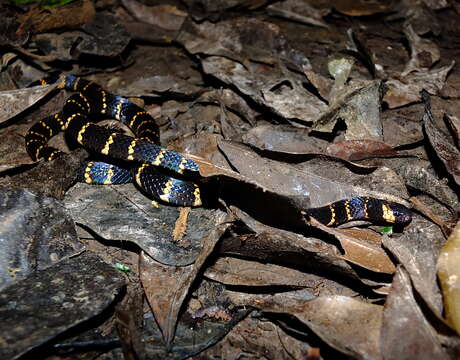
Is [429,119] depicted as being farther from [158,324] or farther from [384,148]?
[158,324]

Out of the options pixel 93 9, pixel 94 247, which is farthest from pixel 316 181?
pixel 93 9

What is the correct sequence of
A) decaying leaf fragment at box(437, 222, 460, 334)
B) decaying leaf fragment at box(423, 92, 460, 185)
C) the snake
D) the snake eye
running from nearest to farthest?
decaying leaf fragment at box(437, 222, 460, 334) → the snake eye → the snake → decaying leaf fragment at box(423, 92, 460, 185)

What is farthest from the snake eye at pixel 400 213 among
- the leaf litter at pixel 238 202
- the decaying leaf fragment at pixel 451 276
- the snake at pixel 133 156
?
the decaying leaf fragment at pixel 451 276

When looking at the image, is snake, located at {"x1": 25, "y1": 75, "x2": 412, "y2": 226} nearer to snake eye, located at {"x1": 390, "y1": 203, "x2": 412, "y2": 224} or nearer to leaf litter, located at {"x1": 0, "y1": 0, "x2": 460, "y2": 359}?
snake eye, located at {"x1": 390, "y1": 203, "x2": 412, "y2": 224}

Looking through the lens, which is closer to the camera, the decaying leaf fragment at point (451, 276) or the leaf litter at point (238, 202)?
the decaying leaf fragment at point (451, 276)

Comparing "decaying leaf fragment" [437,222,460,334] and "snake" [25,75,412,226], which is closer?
"decaying leaf fragment" [437,222,460,334]

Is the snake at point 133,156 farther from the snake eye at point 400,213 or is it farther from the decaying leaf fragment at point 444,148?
the decaying leaf fragment at point 444,148

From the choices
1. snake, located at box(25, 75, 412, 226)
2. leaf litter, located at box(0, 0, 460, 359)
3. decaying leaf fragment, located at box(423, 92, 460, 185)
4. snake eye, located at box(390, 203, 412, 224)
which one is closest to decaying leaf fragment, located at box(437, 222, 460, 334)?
leaf litter, located at box(0, 0, 460, 359)
